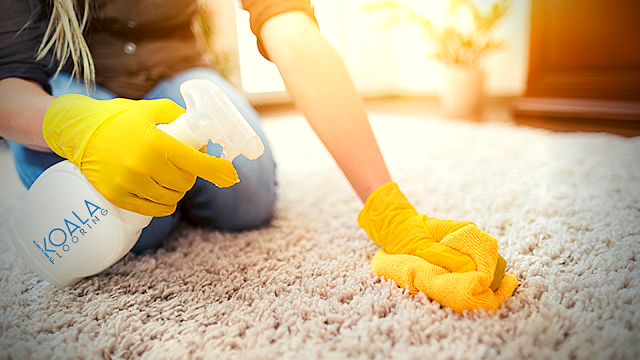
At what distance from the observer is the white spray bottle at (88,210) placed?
0.36 metres

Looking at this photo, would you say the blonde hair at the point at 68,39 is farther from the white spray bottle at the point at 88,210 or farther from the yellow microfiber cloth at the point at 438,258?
the yellow microfiber cloth at the point at 438,258

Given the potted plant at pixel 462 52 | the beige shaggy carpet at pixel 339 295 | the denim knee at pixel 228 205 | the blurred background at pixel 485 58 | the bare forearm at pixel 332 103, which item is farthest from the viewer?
the potted plant at pixel 462 52

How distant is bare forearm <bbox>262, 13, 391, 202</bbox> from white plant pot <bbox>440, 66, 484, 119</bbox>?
1383 mm

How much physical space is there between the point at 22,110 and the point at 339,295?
0.43 m

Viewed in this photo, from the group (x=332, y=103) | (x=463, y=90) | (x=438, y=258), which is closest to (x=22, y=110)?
(x=332, y=103)

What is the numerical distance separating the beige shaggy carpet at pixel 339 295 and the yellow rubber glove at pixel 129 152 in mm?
135

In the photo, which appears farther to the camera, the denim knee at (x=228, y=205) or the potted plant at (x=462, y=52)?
the potted plant at (x=462, y=52)

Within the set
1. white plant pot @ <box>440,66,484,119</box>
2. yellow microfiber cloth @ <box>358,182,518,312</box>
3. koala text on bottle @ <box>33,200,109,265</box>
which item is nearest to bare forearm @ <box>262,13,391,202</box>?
yellow microfiber cloth @ <box>358,182,518,312</box>

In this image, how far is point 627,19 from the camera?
1.21 meters

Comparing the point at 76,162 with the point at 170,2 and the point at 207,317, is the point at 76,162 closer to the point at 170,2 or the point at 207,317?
the point at 207,317

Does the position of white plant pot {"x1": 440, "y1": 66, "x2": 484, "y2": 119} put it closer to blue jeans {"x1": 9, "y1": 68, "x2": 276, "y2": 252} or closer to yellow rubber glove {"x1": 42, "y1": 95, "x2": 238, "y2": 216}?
blue jeans {"x1": 9, "y1": 68, "x2": 276, "y2": 252}

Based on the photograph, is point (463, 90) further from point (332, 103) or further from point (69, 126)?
point (69, 126)

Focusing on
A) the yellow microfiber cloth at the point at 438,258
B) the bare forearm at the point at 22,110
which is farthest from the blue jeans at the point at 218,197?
the yellow microfiber cloth at the point at 438,258

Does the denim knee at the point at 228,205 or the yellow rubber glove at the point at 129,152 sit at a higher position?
the yellow rubber glove at the point at 129,152
